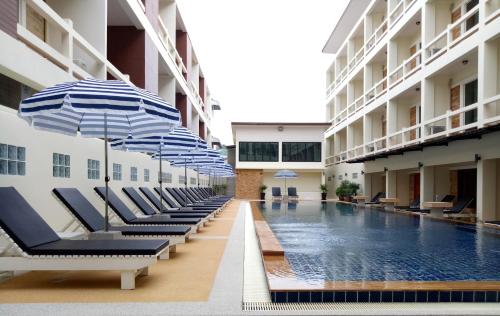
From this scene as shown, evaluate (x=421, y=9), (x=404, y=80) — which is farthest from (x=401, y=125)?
(x=421, y=9)

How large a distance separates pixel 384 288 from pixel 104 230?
13.3 feet

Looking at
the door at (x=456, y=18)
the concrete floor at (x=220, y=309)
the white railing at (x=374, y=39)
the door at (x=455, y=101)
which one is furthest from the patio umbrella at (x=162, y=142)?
the white railing at (x=374, y=39)

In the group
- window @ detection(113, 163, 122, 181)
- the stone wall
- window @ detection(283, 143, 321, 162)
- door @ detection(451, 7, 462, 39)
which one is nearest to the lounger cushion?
window @ detection(113, 163, 122, 181)

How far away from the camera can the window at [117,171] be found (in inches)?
429

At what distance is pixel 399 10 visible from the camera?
21031 millimetres

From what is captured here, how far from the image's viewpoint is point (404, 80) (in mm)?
18578

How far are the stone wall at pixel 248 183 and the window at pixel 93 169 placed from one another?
26250 millimetres

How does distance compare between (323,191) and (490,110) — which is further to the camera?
(323,191)

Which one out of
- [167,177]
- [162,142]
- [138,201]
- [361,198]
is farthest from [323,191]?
[162,142]

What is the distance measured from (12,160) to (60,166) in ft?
5.23

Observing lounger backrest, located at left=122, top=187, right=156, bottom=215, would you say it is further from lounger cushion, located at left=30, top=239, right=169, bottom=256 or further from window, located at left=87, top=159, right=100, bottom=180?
lounger cushion, located at left=30, top=239, right=169, bottom=256

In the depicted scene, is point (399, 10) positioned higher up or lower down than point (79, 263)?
higher up

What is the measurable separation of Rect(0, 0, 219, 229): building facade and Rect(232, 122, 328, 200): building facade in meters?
16.7

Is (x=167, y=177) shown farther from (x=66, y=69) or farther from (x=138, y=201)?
(x=66, y=69)
